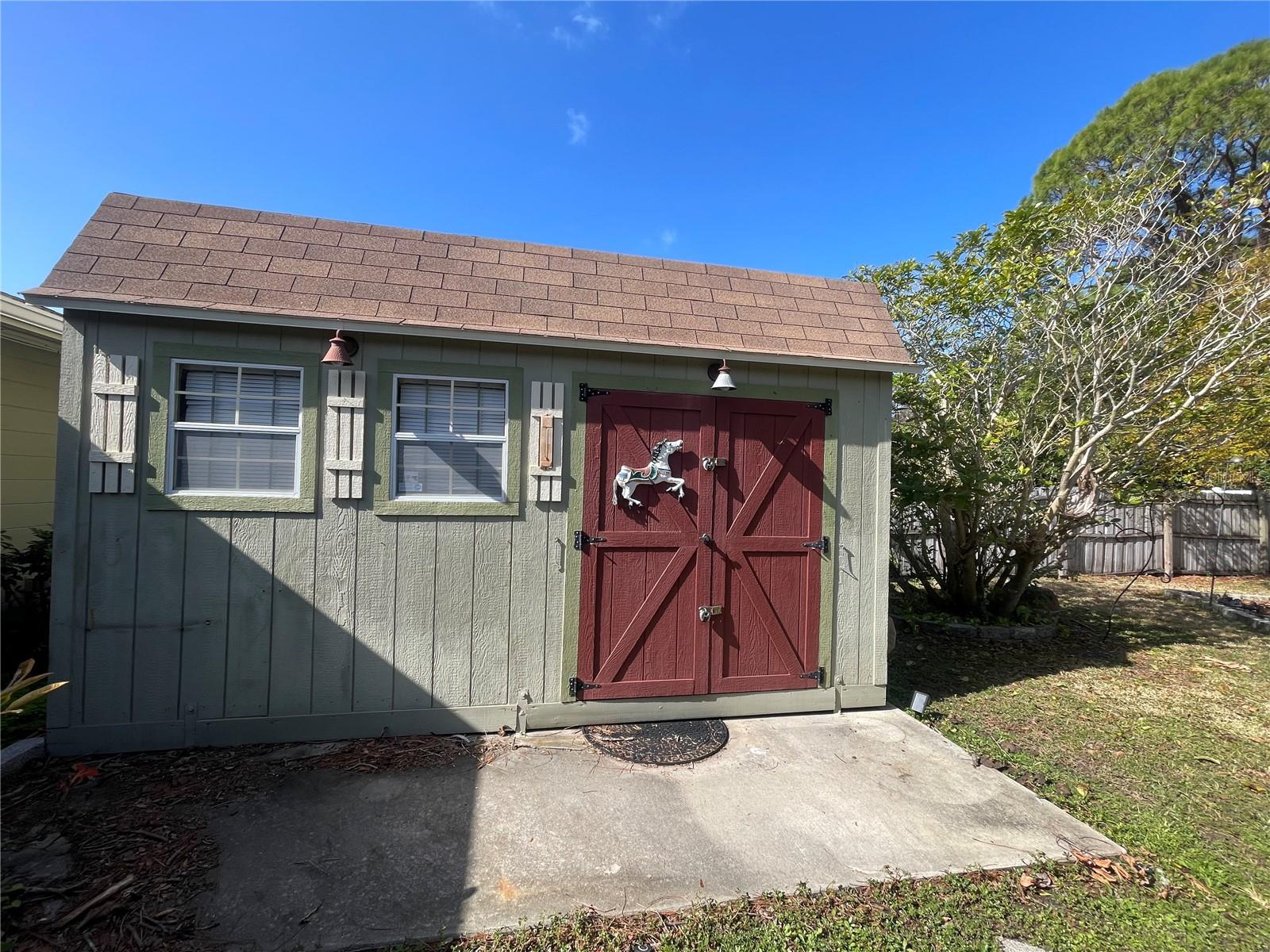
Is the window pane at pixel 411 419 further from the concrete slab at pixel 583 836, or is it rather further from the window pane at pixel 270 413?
the concrete slab at pixel 583 836

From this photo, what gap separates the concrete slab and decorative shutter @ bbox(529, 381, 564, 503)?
5.42 feet

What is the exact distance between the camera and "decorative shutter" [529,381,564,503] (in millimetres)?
3656

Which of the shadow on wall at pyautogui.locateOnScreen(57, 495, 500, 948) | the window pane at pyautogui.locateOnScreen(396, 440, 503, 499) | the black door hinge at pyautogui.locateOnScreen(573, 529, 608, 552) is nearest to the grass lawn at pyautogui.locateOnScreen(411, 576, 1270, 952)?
the shadow on wall at pyautogui.locateOnScreen(57, 495, 500, 948)

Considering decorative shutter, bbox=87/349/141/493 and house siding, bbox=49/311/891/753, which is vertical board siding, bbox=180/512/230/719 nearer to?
house siding, bbox=49/311/891/753

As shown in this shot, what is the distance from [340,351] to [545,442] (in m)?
1.33

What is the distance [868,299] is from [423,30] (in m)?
5.58

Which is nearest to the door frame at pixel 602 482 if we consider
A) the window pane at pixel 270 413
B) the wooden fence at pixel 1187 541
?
the window pane at pixel 270 413

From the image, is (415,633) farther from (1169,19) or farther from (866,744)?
(1169,19)

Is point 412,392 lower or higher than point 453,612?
higher

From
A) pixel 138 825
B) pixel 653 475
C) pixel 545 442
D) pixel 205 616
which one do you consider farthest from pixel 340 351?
pixel 138 825

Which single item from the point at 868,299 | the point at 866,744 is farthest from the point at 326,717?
the point at 868,299

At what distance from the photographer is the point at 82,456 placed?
312 centimetres

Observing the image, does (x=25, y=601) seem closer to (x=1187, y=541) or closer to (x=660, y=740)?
(x=660, y=740)

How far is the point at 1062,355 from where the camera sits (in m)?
5.71
